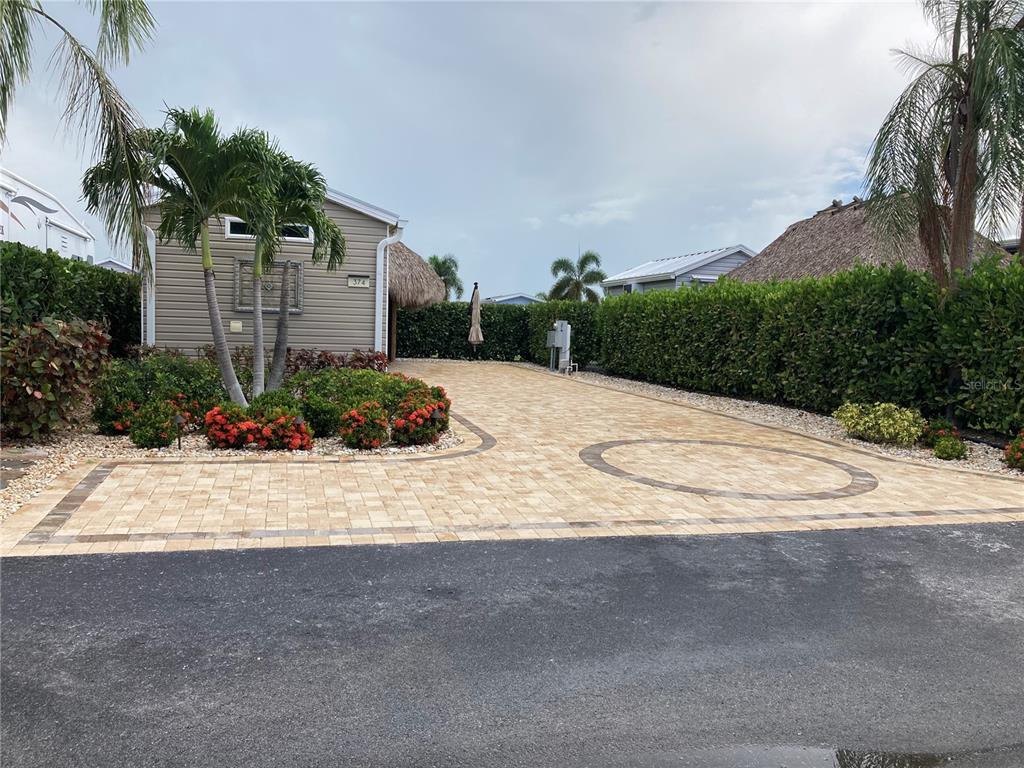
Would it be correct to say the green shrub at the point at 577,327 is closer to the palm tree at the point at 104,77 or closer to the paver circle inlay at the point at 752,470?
the paver circle inlay at the point at 752,470

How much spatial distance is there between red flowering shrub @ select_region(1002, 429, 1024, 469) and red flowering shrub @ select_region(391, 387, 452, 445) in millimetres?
6822

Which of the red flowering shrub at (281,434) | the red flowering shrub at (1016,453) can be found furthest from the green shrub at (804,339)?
the red flowering shrub at (281,434)

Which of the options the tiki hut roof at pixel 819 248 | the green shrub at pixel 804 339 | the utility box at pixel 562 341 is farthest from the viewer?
the utility box at pixel 562 341

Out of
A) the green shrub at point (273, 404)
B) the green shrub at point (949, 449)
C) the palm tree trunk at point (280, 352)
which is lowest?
the green shrub at point (949, 449)

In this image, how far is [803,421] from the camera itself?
12773 mm

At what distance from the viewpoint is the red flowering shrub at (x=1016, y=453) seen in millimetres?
8773

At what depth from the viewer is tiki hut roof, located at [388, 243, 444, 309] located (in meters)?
21.8

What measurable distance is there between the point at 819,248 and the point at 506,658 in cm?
2160

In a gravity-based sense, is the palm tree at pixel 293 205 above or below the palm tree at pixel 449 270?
below

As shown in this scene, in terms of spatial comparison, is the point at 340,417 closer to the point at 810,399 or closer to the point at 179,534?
the point at 179,534

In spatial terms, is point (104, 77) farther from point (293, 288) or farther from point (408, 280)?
point (408, 280)

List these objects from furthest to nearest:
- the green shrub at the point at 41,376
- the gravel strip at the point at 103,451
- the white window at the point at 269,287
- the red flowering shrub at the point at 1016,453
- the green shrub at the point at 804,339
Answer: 1. the white window at the point at 269,287
2. the green shrub at the point at 804,339
3. the red flowering shrub at the point at 1016,453
4. the green shrub at the point at 41,376
5. the gravel strip at the point at 103,451

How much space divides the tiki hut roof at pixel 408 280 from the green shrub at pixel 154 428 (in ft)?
42.6

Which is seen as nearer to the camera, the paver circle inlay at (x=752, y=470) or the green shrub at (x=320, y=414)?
the paver circle inlay at (x=752, y=470)
